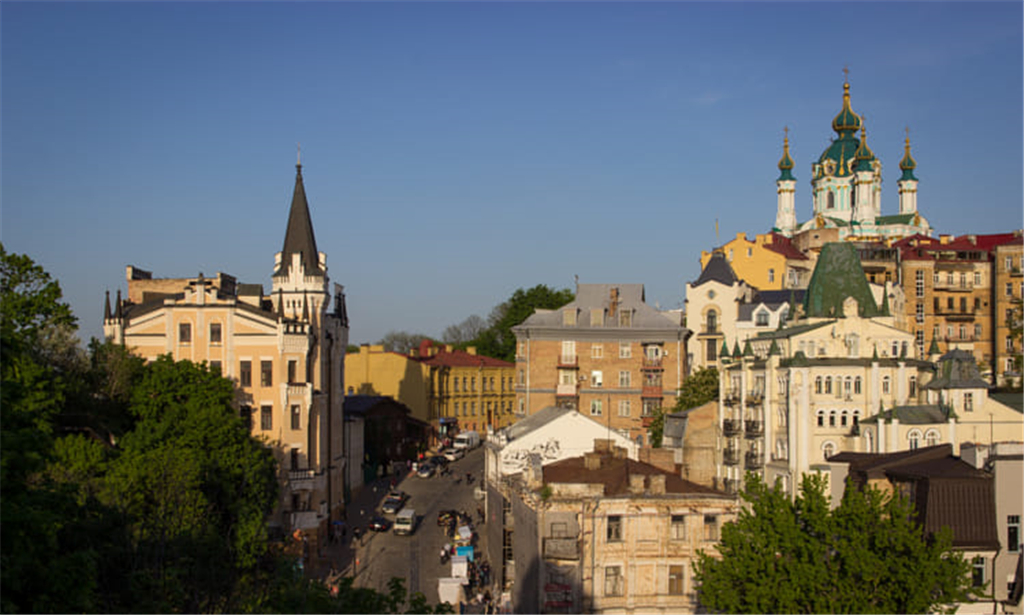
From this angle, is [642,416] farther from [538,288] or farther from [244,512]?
[538,288]

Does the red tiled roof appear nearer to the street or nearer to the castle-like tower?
the castle-like tower

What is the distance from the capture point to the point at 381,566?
53.0 m

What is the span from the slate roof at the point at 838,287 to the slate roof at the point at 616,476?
77.0 ft

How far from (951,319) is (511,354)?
5415cm

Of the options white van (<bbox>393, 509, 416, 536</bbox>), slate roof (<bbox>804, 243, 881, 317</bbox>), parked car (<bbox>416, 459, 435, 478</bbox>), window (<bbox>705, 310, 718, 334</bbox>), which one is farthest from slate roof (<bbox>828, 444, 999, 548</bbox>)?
parked car (<bbox>416, 459, 435, 478</bbox>)

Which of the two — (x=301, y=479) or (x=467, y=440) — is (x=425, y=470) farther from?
(x=301, y=479)

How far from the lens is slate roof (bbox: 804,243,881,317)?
65.3 meters

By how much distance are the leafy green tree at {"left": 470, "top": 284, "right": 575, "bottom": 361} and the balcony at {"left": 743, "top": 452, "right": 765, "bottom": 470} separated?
58832 mm

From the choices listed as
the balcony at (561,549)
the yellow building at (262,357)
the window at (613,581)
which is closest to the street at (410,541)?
the yellow building at (262,357)

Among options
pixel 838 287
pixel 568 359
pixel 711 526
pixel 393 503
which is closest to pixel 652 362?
pixel 568 359

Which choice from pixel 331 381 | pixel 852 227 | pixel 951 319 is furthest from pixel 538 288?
pixel 331 381

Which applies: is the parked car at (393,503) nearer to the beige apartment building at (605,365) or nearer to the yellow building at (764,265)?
the beige apartment building at (605,365)

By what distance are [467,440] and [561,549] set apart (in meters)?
60.8

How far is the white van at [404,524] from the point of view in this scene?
60.6 meters
